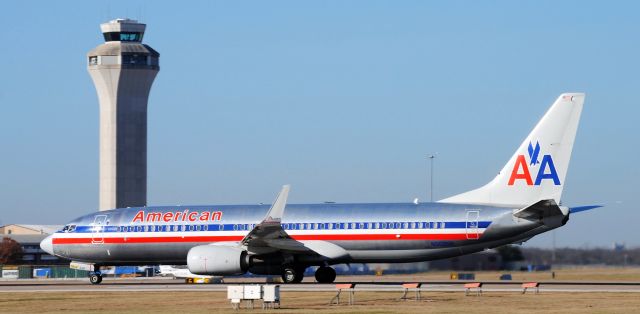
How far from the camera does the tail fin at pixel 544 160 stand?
49.9 metres

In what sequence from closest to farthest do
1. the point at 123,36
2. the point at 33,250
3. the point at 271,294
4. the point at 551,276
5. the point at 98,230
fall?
1. the point at 271,294
2. the point at 98,230
3. the point at 551,276
4. the point at 33,250
5. the point at 123,36

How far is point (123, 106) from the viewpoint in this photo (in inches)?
6152

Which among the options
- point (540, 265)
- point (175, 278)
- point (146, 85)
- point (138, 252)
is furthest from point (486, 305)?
point (146, 85)

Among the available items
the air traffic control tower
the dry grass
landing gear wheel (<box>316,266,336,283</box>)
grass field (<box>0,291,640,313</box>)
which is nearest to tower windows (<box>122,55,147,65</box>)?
the air traffic control tower

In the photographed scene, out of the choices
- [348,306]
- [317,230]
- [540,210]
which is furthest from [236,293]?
[540,210]

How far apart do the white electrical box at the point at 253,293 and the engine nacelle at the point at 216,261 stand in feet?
33.7

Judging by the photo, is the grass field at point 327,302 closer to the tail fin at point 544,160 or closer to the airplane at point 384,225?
the airplane at point 384,225

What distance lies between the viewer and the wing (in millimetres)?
47781

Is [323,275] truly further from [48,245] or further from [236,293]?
[48,245]

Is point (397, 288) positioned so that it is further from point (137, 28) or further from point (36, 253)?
point (137, 28)

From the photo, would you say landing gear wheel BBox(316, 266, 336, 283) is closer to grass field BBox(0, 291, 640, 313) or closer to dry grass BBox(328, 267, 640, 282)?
grass field BBox(0, 291, 640, 313)

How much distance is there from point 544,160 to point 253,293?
16631mm

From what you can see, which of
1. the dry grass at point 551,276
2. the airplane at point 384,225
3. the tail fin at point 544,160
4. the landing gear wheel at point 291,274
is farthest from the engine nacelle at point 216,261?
the dry grass at point 551,276

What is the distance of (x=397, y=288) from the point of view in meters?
49.6
